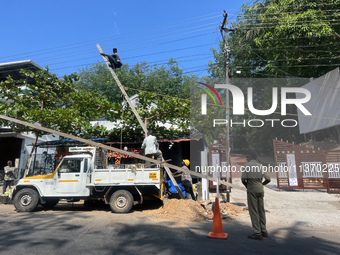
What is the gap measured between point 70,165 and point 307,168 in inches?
448

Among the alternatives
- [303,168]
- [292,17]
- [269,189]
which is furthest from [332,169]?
[292,17]

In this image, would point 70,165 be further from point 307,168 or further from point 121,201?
point 307,168

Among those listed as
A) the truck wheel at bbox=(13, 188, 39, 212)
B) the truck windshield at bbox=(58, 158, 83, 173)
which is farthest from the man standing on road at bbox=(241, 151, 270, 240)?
the truck wheel at bbox=(13, 188, 39, 212)

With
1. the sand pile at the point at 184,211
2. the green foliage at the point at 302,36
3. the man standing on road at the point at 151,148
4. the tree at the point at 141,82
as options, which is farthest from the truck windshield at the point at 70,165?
the tree at the point at 141,82

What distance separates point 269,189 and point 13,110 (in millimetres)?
13432

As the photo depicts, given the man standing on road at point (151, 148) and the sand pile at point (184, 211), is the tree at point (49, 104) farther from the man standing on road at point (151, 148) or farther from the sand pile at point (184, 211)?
the sand pile at point (184, 211)

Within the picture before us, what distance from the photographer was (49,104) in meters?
12.6

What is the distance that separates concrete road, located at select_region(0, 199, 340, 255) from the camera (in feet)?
15.8

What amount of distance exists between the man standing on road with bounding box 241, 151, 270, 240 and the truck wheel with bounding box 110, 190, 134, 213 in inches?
167

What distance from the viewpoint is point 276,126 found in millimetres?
27172

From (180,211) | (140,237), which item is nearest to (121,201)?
(180,211)

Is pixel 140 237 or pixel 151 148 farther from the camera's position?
pixel 151 148

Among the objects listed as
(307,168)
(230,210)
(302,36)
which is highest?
(302,36)

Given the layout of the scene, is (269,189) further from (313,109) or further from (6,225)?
(6,225)
